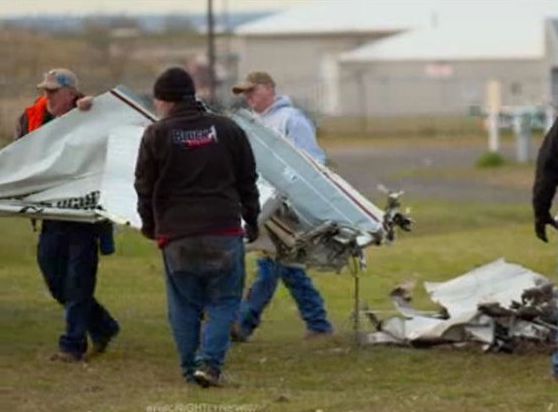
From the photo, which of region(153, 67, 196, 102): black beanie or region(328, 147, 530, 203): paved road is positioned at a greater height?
region(153, 67, 196, 102): black beanie

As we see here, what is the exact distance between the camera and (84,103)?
44.6 feet

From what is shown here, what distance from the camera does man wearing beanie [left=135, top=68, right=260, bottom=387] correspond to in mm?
11789

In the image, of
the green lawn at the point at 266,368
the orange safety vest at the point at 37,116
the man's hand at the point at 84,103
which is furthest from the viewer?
the orange safety vest at the point at 37,116

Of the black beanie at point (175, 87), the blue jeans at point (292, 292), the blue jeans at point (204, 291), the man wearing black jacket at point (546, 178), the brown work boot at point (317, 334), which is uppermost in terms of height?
the black beanie at point (175, 87)

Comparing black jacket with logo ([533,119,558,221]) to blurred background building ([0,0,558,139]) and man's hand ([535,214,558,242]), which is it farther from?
blurred background building ([0,0,558,139])

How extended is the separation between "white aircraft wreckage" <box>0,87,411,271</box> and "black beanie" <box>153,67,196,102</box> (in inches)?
52.9

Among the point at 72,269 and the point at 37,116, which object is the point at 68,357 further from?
the point at 37,116

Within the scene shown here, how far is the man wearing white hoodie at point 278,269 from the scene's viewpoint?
14.6 m

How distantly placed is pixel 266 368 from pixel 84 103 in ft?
6.72

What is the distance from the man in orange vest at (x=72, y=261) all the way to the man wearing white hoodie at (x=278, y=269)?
130 centimetres

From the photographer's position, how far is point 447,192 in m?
35.0

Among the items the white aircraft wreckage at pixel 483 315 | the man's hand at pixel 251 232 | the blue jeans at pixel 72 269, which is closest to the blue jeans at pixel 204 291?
the man's hand at pixel 251 232

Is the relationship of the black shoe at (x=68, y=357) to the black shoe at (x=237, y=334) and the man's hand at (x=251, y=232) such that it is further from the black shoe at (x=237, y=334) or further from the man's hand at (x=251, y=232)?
the man's hand at (x=251, y=232)

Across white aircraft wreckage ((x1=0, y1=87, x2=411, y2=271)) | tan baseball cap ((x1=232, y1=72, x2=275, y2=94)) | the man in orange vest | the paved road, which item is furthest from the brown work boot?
the paved road
